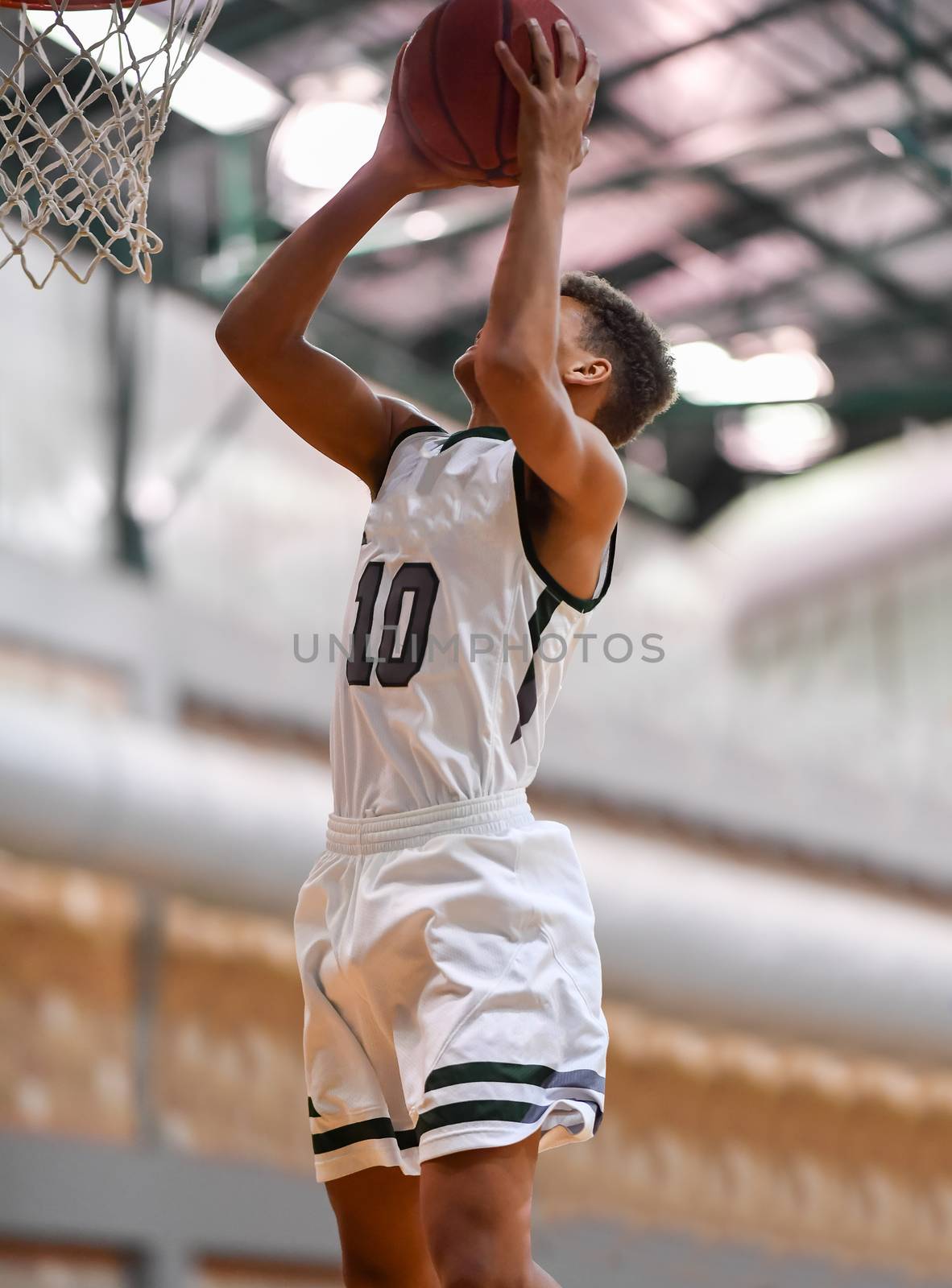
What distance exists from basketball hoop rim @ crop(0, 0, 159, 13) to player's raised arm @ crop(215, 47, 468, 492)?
0.84 meters

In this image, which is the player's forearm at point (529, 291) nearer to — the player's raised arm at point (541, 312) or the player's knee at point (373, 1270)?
the player's raised arm at point (541, 312)

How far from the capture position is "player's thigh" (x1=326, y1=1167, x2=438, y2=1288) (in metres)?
2.60

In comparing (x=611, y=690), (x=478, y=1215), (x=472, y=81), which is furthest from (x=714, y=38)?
(x=478, y=1215)

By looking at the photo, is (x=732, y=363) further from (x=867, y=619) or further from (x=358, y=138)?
(x=358, y=138)

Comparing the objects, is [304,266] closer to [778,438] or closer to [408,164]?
[408,164]

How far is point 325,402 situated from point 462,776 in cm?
76

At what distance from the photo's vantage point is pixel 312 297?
2855 millimetres

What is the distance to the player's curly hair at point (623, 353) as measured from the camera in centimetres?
292

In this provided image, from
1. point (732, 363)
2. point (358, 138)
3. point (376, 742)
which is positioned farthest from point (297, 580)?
point (376, 742)

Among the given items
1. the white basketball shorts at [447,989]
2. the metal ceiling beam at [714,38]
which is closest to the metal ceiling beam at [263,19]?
the metal ceiling beam at [714,38]

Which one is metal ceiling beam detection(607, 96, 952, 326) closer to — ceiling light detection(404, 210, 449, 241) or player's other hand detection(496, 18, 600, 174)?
ceiling light detection(404, 210, 449, 241)

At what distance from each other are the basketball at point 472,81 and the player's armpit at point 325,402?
1.34ft

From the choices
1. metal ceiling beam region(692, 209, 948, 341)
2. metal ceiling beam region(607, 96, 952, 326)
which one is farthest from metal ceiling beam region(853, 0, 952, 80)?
metal ceiling beam region(692, 209, 948, 341)

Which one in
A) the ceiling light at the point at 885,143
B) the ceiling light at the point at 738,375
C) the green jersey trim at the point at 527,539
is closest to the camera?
the green jersey trim at the point at 527,539
